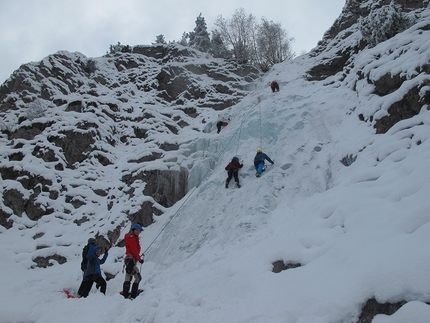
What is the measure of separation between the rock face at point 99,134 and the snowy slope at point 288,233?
0.86 metres

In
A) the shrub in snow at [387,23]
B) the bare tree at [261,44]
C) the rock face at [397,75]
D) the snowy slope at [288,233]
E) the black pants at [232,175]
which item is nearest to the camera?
the snowy slope at [288,233]

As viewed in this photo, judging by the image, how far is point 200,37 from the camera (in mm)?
32969

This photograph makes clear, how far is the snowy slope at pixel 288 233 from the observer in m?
3.36

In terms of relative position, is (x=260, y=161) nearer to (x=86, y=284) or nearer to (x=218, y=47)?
(x=86, y=284)

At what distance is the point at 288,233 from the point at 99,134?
1169cm

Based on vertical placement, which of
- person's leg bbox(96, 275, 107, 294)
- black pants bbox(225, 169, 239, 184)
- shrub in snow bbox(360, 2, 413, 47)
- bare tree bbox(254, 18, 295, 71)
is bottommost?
person's leg bbox(96, 275, 107, 294)

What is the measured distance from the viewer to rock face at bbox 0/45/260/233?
37.4 ft

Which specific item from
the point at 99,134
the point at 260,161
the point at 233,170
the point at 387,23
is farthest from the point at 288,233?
the point at 99,134

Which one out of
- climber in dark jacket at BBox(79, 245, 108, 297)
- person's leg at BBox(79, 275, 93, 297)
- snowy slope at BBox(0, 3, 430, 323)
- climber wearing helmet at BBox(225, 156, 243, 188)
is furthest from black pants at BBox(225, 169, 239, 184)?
person's leg at BBox(79, 275, 93, 297)

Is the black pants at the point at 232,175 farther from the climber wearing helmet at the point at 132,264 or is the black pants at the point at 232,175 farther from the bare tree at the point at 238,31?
the bare tree at the point at 238,31

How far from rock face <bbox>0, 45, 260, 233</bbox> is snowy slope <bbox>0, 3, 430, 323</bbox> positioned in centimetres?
86

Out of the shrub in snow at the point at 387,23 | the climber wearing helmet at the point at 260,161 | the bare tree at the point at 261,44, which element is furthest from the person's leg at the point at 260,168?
the bare tree at the point at 261,44

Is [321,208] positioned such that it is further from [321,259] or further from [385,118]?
[385,118]

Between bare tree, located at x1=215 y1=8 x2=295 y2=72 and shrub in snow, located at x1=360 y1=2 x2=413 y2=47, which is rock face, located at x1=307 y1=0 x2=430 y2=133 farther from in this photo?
bare tree, located at x1=215 y1=8 x2=295 y2=72
